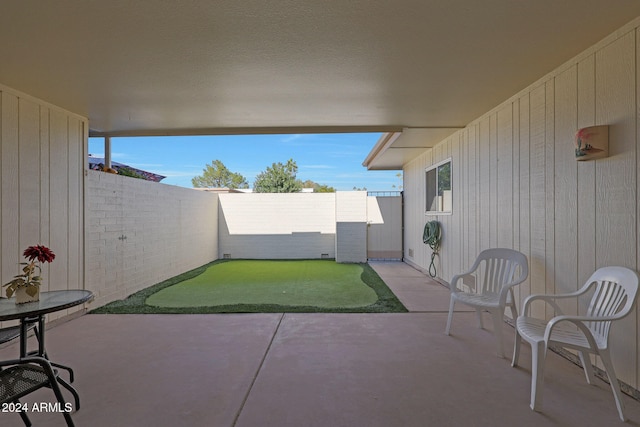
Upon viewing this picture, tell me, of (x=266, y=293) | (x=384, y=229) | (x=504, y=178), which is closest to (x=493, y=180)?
→ (x=504, y=178)

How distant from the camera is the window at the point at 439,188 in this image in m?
5.75

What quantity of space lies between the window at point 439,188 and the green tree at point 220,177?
25.8m

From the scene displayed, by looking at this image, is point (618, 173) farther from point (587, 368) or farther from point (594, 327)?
point (587, 368)

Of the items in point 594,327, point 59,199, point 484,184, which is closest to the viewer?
point 594,327

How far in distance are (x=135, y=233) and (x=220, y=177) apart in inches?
1011

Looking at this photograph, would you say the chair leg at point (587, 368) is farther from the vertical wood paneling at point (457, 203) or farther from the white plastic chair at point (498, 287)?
the vertical wood paneling at point (457, 203)

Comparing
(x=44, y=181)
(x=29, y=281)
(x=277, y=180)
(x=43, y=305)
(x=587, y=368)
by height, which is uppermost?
(x=277, y=180)

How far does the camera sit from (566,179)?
2830 mm

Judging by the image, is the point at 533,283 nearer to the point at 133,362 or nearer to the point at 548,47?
the point at 548,47

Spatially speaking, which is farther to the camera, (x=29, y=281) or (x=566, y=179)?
(x=566, y=179)

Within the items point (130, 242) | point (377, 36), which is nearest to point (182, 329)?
point (130, 242)

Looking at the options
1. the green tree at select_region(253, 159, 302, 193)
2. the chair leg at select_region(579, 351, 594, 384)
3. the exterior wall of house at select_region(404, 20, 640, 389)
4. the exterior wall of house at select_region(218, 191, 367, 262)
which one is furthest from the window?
the green tree at select_region(253, 159, 302, 193)

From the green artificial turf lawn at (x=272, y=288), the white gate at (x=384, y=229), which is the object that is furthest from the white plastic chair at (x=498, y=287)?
the white gate at (x=384, y=229)

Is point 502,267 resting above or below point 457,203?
below
